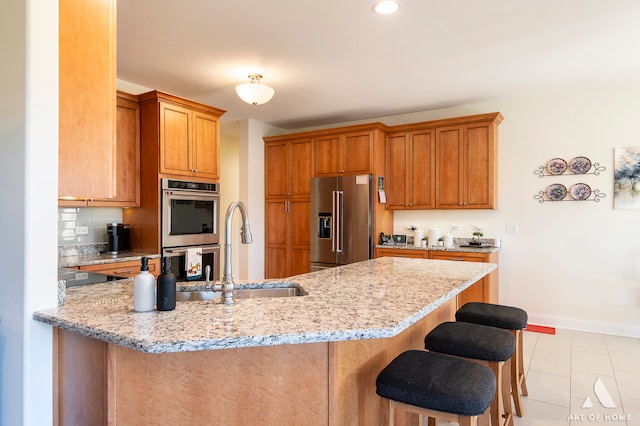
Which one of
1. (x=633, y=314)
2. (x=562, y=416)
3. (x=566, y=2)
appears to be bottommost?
(x=562, y=416)

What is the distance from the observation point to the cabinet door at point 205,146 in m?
4.00

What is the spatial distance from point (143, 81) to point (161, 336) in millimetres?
3546

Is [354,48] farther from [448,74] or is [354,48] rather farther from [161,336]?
[161,336]

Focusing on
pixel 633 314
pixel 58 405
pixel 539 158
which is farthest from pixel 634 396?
pixel 58 405

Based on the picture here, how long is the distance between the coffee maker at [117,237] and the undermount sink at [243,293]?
2237 mm

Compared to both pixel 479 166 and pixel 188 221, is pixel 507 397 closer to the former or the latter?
pixel 479 166

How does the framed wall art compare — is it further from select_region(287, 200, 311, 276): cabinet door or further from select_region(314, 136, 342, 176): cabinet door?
select_region(287, 200, 311, 276): cabinet door

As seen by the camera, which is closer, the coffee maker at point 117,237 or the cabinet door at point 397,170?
the coffee maker at point 117,237

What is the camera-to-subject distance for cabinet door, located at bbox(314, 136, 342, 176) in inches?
195

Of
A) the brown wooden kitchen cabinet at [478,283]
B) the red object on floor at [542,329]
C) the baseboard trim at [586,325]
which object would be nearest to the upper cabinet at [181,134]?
the brown wooden kitchen cabinet at [478,283]

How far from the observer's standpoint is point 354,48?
3.09 metres

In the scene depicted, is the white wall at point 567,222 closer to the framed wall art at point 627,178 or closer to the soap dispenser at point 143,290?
the framed wall art at point 627,178

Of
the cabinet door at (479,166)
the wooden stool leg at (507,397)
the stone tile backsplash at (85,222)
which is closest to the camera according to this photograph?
the wooden stool leg at (507,397)

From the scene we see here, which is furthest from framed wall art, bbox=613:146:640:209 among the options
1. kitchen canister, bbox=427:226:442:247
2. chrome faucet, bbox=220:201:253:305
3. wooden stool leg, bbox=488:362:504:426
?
chrome faucet, bbox=220:201:253:305
